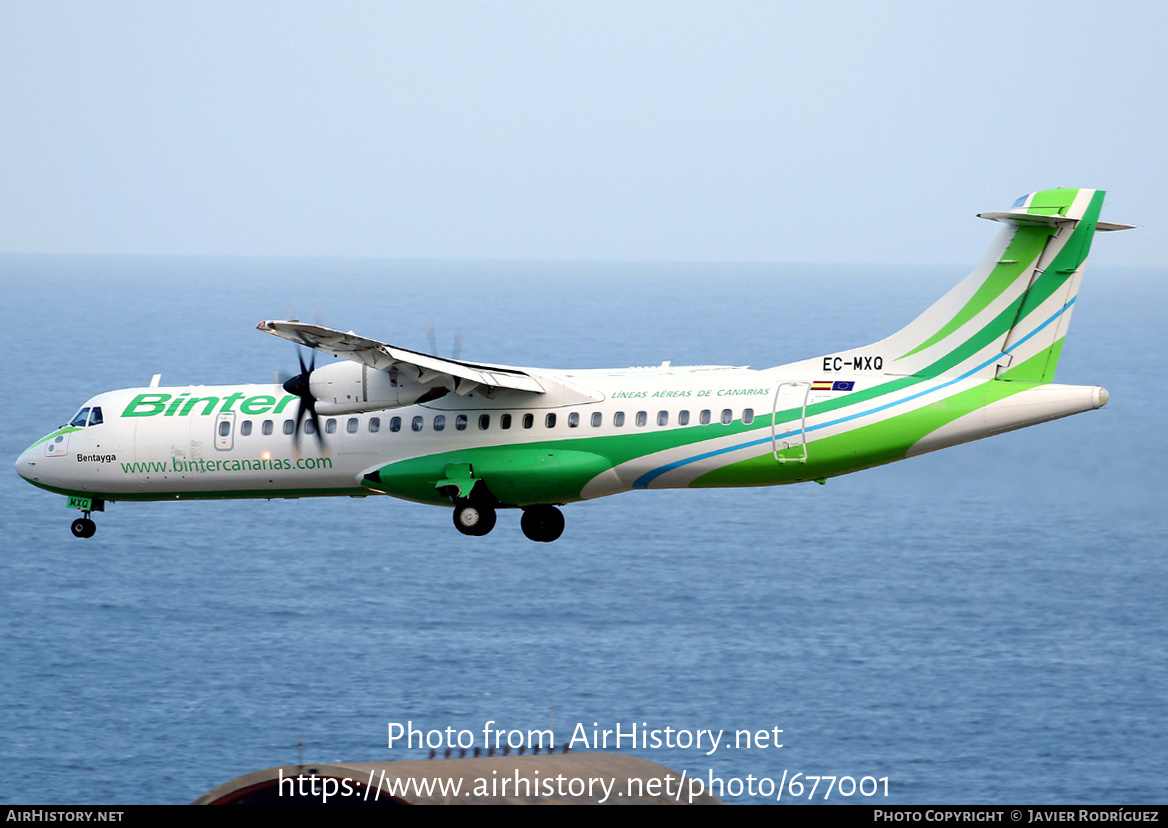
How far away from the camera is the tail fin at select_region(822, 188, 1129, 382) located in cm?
4006

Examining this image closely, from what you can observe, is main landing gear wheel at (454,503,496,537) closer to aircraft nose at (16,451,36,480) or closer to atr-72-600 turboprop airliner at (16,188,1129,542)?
atr-72-600 turboprop airliner at (16,188,1129,542)

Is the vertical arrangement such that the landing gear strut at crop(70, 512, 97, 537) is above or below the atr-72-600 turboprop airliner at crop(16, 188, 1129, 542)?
below

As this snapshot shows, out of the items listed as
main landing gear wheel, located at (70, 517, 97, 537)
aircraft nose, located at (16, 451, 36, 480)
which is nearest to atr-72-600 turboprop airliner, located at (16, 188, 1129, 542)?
main landing gear wheel, located at (70, 517, 97, 537)

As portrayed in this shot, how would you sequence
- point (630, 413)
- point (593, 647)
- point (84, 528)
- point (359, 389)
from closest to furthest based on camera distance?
point (359, 389)
point (630, 413)
point (84, 528)
point (593, 647)

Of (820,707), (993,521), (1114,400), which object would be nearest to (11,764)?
(820,707)

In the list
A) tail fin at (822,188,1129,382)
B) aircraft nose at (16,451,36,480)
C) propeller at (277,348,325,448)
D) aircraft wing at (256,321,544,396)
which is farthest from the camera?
aircraft nose at (16,451,36,480)

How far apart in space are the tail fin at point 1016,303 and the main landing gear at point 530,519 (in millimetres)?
11484

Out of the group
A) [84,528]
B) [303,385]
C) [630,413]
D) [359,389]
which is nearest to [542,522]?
[630,413]

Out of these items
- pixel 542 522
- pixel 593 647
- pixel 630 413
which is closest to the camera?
pixel 630 413

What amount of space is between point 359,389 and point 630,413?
7.59 m

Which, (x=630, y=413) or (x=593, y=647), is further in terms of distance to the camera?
(x=593, y=647)

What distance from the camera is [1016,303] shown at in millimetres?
40844

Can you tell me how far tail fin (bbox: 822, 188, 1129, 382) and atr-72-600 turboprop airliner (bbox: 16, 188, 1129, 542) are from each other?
1.7 inches

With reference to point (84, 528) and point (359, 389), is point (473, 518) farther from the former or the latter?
point (84, 528)
